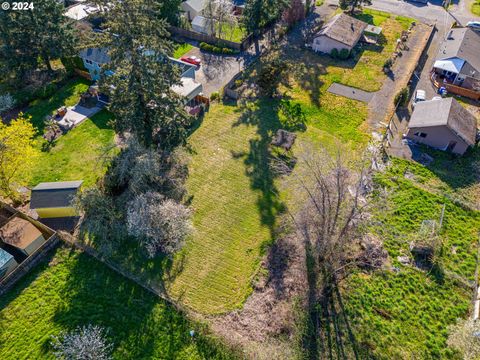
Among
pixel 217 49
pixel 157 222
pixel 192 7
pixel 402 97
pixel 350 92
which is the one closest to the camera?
pixel 157 222

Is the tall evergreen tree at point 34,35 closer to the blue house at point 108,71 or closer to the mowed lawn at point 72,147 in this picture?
the blue house at point 108,71

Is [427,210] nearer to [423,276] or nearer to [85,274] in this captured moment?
[423,276]

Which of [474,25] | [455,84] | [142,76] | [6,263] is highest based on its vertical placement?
[474,25]

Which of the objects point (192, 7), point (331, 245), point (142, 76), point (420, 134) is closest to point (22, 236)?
point (142, 76)

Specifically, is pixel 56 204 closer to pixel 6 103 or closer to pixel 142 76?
pixel 142 76

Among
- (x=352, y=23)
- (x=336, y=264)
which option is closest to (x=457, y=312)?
(x=336, y=264)

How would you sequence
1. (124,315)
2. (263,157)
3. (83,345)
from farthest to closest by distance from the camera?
(263,157)
(124,315)
(83,345)
